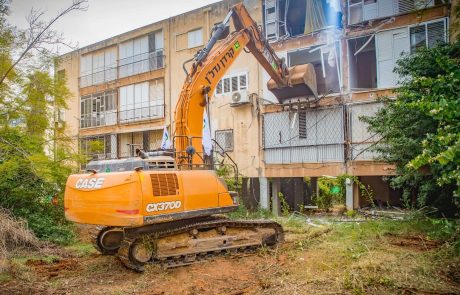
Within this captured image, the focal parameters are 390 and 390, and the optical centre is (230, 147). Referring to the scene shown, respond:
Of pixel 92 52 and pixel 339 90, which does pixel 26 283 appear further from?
pixel 92 52

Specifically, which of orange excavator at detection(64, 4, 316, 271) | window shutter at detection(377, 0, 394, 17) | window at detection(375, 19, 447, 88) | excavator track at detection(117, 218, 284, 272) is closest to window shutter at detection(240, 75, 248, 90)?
window at detection(375, 19, 447, 88)

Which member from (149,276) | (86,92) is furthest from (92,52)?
(149,276)

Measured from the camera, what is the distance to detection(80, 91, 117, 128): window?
25.7 metres

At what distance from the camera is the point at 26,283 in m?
7.02

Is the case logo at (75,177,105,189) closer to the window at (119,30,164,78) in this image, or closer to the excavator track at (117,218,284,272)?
the excavator track at (117,218,284,272)

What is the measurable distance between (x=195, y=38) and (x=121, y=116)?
7.31 meters

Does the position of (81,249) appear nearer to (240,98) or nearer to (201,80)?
(201,80)

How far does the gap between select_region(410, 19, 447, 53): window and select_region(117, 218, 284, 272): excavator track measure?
10.2 metres

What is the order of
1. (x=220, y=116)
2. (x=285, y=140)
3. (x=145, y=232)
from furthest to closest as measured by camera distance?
(x=220, y=116), (x=285, y=140), (x=145, y=232)

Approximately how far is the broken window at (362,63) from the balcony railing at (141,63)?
437 inches

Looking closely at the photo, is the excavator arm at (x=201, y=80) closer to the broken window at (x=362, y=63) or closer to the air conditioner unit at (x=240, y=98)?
the broken window at (x=362, y=63)

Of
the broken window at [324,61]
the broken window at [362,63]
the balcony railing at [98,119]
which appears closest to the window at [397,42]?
the broken window at [362,63]

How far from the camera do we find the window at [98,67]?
2594cm

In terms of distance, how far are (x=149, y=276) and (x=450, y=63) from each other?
6969 mm
